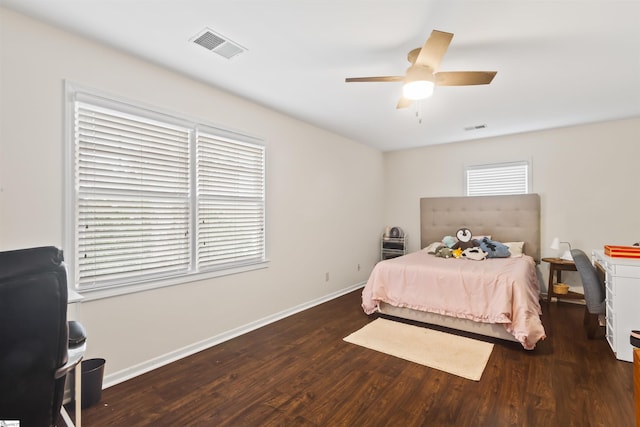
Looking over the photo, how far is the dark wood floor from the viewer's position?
1.96m

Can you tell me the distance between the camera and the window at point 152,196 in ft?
7.41

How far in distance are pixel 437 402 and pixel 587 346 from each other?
1.93 m

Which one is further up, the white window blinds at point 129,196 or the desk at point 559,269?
the white window blinds at point 129,196

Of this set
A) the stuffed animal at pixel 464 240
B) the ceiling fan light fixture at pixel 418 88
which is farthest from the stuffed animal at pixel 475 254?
the ceiling fan light fixture at pixel 418 88

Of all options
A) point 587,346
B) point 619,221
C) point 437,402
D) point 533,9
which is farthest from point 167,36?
point 619,221

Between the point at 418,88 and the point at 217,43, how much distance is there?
5.06 ft

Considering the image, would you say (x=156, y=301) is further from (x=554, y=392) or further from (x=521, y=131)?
(x=521, y=131)

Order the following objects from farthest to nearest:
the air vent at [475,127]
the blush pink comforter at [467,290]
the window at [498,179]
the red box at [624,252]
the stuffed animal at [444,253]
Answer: the window at [498,179] → the air vent at [475,127] → the stuffed animal at [444,253] → the blush pink comforter at [467,290] → the red box at [624,252]

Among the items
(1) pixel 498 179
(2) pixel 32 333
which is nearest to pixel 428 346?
(2) pixel 32 333

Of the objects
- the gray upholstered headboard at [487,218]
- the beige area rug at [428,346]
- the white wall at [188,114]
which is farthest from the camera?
the gray upholstered headboard at [487,218]

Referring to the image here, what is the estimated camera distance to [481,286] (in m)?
3.19

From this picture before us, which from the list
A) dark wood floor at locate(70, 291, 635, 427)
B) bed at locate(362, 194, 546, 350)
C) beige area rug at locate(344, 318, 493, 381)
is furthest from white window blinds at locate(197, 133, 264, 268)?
bed at locate(362, 194, 546, 350)

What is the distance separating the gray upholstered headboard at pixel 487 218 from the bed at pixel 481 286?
1 centimetres

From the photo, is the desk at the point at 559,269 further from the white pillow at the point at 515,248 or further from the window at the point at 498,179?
the window at the point at 498,179
